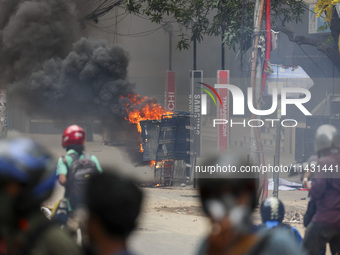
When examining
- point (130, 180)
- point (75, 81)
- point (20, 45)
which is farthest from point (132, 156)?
point (130, 180)

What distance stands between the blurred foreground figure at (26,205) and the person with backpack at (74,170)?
265 cm

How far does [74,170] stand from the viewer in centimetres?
523

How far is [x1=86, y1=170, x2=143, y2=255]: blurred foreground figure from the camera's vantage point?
89.8 inches

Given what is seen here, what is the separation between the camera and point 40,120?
93.7ft

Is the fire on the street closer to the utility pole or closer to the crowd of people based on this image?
the utility pole

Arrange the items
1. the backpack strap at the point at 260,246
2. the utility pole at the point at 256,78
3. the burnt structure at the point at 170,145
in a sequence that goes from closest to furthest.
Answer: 1. the backpack strap at the point at 260,246
2. the utility pole at the point at 256,78
3. the burnt structure at the point at 170,145

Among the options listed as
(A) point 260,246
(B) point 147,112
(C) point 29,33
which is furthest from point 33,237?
(C) point 29,33

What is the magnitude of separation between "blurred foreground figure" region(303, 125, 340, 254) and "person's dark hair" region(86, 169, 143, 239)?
110 inches

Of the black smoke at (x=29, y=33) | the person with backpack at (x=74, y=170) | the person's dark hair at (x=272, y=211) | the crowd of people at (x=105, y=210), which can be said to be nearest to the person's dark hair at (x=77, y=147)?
the person with backpack at (x=74, y=170)

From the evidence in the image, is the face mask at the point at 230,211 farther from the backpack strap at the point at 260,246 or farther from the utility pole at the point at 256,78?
the utility pole at the point at 256,78

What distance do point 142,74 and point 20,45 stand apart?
7.36 meters

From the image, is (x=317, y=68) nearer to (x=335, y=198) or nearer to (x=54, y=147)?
(x=54, y=147)

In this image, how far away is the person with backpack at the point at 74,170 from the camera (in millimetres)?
5168

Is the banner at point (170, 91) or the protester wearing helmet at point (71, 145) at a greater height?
the banner at point (170, 91)
